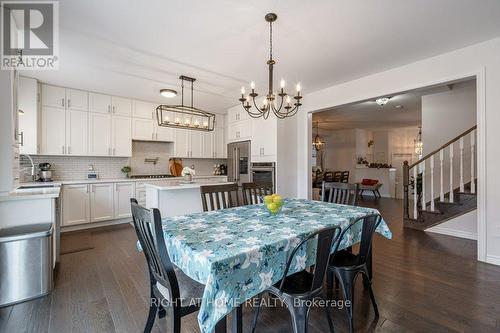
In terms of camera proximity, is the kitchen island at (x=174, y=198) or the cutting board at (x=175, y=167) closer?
the kitchen island at (x=174, y=198)

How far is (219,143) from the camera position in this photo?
626cm

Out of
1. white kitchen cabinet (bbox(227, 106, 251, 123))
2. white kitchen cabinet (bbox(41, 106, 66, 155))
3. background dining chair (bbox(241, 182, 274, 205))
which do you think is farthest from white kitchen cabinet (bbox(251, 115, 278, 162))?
white kitchen cabinet (bbox(41, 106, 66, 155))

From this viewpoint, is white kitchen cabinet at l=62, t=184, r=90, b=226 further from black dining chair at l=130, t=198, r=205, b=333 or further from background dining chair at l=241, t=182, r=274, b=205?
black dining chair at l=130, t=198, r=205, b=333

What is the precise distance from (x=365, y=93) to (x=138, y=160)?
15.6ft

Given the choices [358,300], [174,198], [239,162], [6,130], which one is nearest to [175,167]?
[239,162]

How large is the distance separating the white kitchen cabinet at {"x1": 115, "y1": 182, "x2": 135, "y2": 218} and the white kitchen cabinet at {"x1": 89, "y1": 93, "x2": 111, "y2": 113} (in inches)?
58.5

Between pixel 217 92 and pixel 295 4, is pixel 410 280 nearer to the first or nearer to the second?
pixel 295 4

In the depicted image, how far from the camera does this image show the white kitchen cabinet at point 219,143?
6.18 m

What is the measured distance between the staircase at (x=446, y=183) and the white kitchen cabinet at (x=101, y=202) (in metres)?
5.49

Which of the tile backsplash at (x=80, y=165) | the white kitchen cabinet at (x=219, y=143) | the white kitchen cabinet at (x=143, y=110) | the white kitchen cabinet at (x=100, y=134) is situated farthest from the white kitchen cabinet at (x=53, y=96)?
the white kitchen cabinet at (x=219, y=143)

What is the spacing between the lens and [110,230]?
13.9 ft

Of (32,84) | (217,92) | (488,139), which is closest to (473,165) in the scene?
(488,139)

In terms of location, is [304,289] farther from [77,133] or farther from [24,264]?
[77,133]

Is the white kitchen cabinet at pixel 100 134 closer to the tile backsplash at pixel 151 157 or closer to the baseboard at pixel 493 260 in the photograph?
the tile backsplash at pixel 151 157
